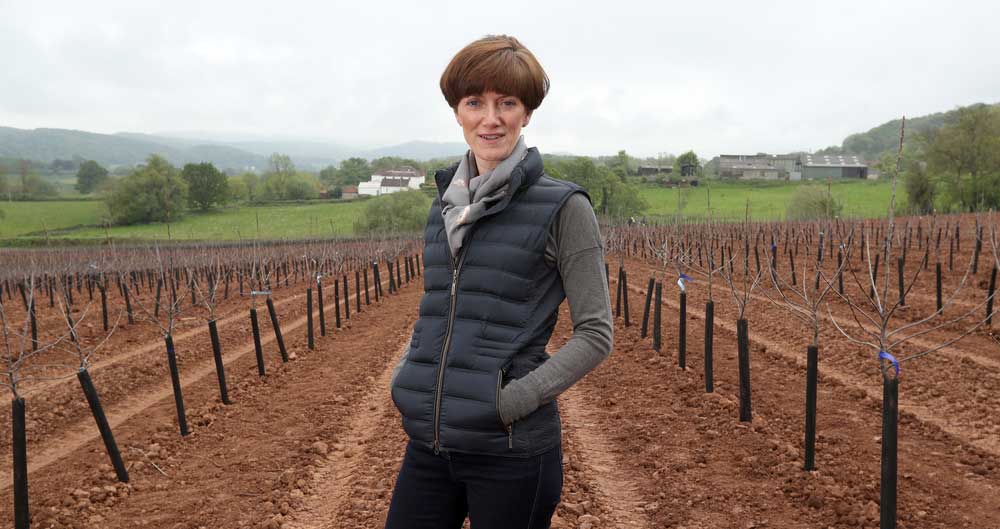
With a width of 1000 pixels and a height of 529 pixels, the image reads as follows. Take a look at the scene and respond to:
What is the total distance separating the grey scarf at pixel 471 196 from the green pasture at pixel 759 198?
4215cm

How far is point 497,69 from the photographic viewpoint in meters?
1.64

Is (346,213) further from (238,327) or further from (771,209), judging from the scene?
(238,327)

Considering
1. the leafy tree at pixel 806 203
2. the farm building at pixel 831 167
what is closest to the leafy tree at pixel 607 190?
the leafy tree at pixel 806 203

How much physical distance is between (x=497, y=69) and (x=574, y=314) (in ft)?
2.06

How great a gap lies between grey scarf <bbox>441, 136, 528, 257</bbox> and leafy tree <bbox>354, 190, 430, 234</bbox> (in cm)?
4466

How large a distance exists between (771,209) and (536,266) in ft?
154

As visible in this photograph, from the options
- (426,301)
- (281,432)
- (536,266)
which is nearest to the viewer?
(536,266)

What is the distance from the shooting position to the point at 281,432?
655 cm

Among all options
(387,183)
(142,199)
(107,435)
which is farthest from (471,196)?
(387,183)

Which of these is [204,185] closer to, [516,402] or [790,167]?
[790,167]

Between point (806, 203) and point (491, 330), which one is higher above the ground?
point (491, 330)

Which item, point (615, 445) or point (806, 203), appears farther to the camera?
point (806, 203)

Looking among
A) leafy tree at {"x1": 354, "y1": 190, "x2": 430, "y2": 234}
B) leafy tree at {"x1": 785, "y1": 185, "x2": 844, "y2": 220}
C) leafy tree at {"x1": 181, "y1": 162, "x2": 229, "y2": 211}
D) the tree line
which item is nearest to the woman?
leafy tree at {"x1": 785, "y1": 185, "x2": 844, "y2": 220}

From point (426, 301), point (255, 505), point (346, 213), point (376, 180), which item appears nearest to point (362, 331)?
point (255, 505)
